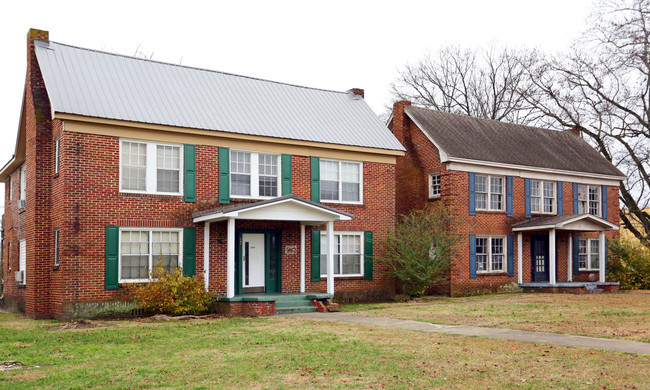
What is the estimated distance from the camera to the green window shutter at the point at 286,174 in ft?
68.2

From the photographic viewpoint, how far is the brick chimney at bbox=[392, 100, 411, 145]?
2648 cm

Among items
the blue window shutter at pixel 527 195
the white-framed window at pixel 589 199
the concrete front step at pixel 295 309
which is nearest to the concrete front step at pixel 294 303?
the concrete front step at pixel 295 309

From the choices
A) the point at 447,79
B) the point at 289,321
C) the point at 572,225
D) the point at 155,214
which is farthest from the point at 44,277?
the point at 447,79

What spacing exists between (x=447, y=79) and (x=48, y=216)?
105 feet

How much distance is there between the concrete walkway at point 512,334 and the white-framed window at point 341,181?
6.23 m

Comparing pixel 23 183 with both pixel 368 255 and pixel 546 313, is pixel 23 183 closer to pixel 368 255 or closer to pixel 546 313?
pixel 368 255

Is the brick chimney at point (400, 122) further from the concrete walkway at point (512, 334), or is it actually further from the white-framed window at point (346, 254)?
the concrete walkway at point (512, 334)

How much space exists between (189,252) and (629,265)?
1905 cm

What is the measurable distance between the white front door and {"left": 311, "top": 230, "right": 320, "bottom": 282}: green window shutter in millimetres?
1721

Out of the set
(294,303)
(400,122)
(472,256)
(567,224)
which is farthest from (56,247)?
(567,224)

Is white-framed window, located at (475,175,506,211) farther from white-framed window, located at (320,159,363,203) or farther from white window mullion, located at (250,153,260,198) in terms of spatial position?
white window mullion, located at (250,153,260,198)

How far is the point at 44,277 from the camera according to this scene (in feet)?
61.1

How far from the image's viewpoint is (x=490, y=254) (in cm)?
2547

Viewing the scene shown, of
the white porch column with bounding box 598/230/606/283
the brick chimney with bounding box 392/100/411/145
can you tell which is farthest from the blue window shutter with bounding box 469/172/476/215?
the white porch column with bounding box 598/230/606/283
